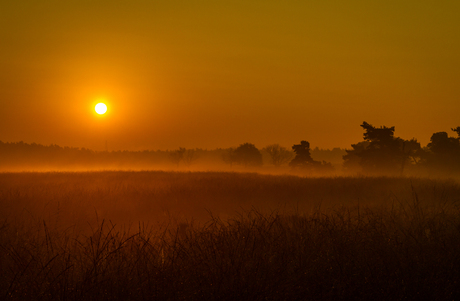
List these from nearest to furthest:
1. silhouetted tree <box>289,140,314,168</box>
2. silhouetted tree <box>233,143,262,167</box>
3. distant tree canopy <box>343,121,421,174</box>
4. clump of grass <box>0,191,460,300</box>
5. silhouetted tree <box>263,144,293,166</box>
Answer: clump of grass <box>0,191,460,300</box> < distant tree canopy <box>343,121,421,174</box> < silhouetted tree <box>289,140,314,168</box> < silhouetted tree <box>233,143,262,167</box> < silhouetted tree <box>263,144,293,166</box>

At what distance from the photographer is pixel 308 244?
5.05 m

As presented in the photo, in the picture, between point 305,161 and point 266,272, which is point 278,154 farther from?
point 266,272

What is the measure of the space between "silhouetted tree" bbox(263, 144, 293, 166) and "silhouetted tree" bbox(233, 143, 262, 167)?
36.7 ft

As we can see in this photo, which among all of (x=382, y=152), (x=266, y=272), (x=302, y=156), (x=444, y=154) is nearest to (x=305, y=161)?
(x=302, y=156)

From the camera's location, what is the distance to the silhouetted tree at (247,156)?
8444 cm

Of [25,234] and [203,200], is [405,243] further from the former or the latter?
[203,200]

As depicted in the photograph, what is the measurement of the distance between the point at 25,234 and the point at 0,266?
8.61 ft

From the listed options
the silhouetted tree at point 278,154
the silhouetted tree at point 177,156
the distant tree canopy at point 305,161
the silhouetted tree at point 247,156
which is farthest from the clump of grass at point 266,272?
the silhouetted tree at point 177,156

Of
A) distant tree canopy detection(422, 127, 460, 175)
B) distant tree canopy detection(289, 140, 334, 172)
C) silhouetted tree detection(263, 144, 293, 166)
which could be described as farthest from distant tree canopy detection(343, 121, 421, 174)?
silhouetted tree detection(263, 144, 293, 166)

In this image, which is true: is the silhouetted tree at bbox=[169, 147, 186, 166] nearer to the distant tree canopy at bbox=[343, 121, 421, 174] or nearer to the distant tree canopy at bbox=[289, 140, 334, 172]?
the distant tree canopy at bbox=[289, 140, 334, 172]

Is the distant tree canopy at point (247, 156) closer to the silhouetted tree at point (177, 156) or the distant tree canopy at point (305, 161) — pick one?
the silhouetted tree at point (177, 156)

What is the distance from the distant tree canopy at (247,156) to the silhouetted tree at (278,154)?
11193 millimetres

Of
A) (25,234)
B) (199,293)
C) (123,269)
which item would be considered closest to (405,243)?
(199,293)

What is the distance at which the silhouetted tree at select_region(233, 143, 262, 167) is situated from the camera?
84438 millimetres
